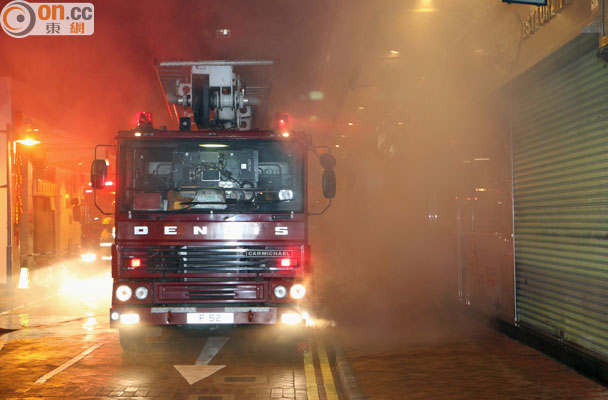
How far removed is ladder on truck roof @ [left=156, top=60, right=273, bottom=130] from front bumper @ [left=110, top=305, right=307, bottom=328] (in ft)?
8.70

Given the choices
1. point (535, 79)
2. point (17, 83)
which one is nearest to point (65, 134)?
point (17, 83)

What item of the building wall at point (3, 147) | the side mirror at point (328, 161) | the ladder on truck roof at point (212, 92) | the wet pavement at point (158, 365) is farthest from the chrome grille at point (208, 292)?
the building wall at point (3, 147)

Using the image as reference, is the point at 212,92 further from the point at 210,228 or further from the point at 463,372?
the point at 463,372

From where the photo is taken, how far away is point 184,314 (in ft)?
24.7

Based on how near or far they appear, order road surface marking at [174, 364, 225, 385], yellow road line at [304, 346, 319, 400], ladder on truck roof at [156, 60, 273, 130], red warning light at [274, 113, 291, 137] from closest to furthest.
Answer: yellow road line at [304, 346, 319, 400] < road surface marking at [174, 364, 225, 385] < red warning light at [274, 113, 291, 137] < ladder on truck roof at [156, 60, 273, 130]

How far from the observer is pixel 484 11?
9938mm

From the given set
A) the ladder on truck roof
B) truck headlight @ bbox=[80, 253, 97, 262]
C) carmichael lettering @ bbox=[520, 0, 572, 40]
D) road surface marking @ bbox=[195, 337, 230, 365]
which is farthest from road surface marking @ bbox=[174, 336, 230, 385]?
truck headlight @ bbox=[80, 253, 97, 262]

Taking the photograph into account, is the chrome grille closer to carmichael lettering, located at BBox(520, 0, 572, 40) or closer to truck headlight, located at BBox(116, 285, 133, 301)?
truck headlight, located at BBox(116, 285, 133, 301)

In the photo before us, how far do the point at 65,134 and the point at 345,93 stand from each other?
38.4 feet

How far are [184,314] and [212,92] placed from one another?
122 inches

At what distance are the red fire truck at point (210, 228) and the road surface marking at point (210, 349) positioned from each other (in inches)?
35.7

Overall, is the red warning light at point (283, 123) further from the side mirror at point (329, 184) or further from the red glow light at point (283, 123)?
the side mirror at point (329, 184)

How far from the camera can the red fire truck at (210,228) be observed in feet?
24.8

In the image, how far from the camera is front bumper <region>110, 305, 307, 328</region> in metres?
7.51
